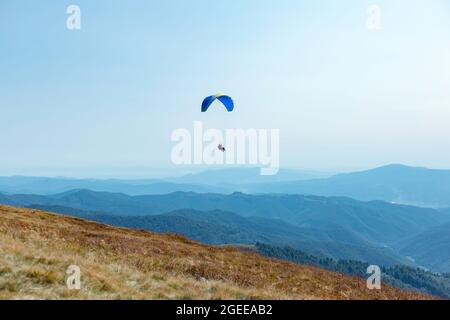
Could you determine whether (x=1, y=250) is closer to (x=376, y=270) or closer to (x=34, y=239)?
(x=34, y=239)

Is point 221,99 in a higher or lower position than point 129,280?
higher

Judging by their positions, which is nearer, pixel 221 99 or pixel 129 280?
pixel 129 280

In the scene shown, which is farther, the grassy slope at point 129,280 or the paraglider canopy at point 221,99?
the paraglider canopy at point 221,99

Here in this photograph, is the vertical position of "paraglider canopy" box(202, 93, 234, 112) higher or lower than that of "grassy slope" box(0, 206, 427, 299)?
higher

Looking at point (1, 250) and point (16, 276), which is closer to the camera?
point (16, 276)

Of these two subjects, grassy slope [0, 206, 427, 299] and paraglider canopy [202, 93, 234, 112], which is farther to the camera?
paraglider canopy [202, 93, 234, 112]
